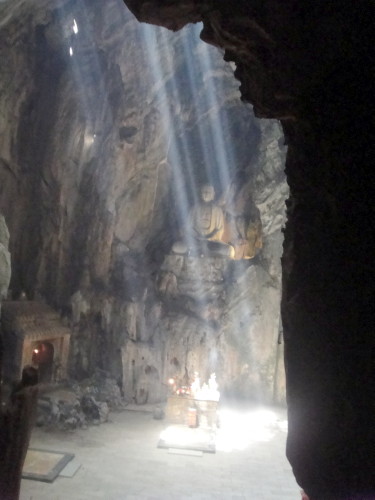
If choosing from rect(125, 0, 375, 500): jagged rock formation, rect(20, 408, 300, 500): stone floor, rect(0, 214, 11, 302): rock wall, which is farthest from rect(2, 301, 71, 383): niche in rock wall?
rect(125, 0, 375, 500): jagged rock formation

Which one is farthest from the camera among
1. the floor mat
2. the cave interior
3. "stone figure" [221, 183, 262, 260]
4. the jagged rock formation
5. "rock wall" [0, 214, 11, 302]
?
"stone figure" [221, 183, 262, 260]

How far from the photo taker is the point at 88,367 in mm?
20094

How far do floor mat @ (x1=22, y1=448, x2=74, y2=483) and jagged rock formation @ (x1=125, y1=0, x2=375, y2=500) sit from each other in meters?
8.51

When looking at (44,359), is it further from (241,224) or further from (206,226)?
(241,224)

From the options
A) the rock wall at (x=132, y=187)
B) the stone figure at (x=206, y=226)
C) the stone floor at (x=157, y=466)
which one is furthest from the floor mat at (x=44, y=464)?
the stone figure at (x=206, y=226)

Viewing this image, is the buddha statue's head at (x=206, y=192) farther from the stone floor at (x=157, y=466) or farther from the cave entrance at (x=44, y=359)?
the stone floor at (x=157, y=466)

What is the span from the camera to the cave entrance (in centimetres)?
1877

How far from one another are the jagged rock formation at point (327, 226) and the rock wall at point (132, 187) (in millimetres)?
12594

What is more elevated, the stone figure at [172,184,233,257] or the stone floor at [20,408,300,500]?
the stone figure at [172,184,233,257]

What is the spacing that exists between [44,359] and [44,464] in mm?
7294

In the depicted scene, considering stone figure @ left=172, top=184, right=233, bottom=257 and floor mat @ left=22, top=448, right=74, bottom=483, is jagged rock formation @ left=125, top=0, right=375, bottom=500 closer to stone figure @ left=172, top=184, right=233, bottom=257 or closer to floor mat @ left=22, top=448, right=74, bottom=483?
floor mat @ left=22, top=448, right=74, bottom=483

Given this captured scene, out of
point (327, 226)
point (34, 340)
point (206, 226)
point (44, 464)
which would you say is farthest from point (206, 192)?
point (327, 226)

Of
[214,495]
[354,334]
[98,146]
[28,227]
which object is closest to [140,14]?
[354,334]

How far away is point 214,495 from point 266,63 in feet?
33.6
